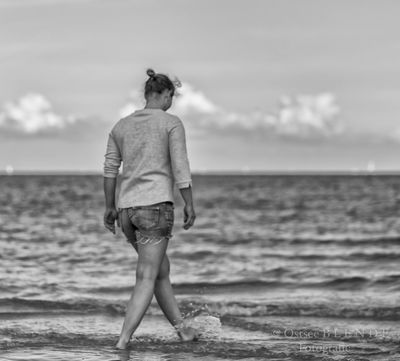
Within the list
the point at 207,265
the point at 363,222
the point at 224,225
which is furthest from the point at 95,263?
the point at 363,222

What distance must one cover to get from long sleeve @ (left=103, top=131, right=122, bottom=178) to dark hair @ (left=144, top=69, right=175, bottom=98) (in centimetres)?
49

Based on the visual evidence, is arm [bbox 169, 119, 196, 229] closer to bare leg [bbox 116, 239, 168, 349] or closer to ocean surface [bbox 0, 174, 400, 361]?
bare leg [bbox 116, 239, 168, 349]

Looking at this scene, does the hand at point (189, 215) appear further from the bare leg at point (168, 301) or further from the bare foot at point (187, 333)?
the bare foot at point (187, 333)

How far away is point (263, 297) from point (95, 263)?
4.67 metres

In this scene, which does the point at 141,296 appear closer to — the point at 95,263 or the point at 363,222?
the point at 95,263

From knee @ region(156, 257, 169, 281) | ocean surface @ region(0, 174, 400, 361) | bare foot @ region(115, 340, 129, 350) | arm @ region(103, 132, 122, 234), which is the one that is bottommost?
ocean surface @ region(0, 174, 400, 361)

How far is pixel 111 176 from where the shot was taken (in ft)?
22.5

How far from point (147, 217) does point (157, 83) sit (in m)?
1.10

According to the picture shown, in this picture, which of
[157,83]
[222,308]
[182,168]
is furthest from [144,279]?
[222,308]

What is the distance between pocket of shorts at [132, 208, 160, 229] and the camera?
6691 mm

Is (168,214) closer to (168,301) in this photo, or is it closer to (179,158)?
(179,158)

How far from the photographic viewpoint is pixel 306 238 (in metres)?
22.8

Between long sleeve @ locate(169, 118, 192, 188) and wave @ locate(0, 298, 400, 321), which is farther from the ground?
long sleeve @ locate(169, 118, 192, 188)

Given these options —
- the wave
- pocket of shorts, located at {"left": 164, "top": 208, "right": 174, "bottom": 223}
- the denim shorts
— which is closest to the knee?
the denim shorts
